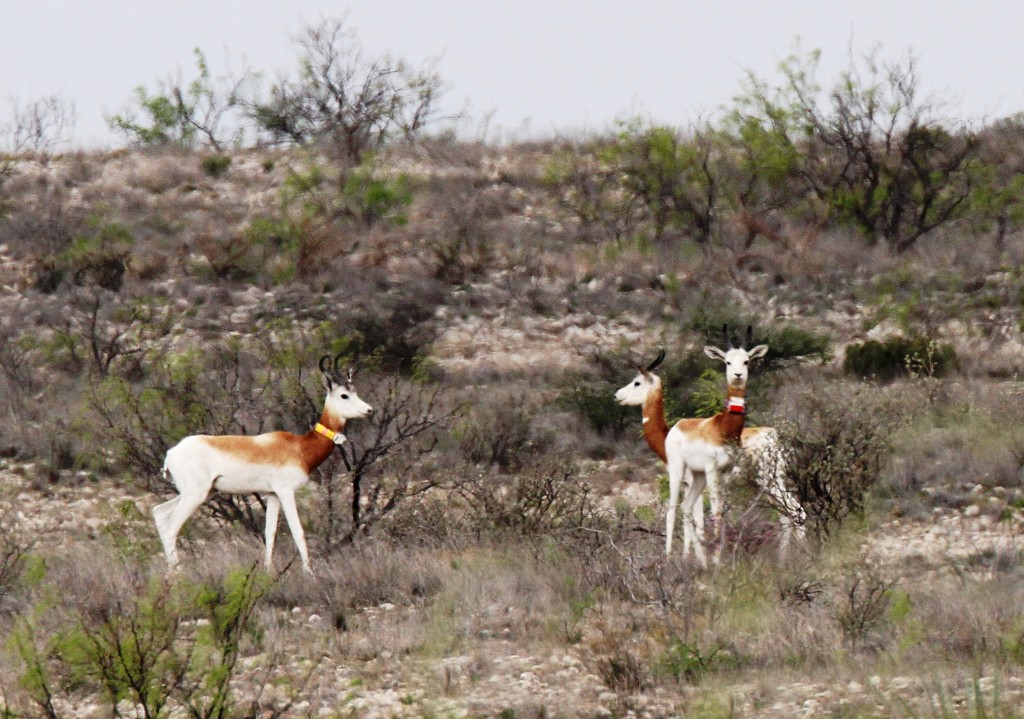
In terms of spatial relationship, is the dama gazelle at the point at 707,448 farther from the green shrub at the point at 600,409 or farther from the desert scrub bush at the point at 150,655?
the green shrub at the point at 600,409

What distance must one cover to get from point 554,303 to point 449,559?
14.5 metres

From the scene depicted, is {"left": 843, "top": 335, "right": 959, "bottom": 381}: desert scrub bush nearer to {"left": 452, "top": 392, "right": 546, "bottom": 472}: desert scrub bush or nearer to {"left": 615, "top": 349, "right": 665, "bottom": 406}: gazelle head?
{"left": 452, "top": 392, "right": 546, "bottom": 472}: desert scrub bush

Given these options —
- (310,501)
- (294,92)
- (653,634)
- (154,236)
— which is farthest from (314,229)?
(653,634)

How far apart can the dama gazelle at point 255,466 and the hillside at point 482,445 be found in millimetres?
351

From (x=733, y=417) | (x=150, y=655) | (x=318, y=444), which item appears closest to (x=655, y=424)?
(x=733, y=417)

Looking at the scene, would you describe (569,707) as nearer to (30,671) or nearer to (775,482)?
(30,671)

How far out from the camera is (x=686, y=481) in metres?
10.5

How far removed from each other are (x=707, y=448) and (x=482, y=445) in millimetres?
6601

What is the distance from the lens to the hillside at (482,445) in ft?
25.3

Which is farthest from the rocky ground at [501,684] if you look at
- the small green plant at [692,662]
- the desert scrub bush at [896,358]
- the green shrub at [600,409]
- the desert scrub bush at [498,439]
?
the desert scrub bush at [896,358]

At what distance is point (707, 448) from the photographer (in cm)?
1023

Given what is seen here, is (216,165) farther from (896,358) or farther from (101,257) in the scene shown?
(896,358)

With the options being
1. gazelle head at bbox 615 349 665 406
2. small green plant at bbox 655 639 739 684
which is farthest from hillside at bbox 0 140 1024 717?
gazelle head at bbox 615 349 665 406

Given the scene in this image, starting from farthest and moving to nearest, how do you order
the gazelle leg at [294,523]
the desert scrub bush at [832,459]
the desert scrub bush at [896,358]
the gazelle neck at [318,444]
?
the desert scrub bush at [896,358], the desert scrub bush at [832,459], the gazelle neck at [318,444], the gazelle leg at [294,523]
